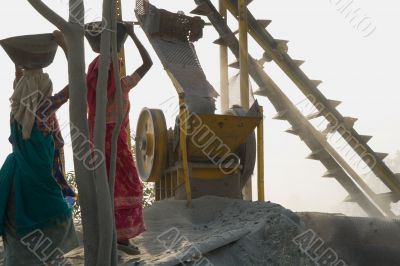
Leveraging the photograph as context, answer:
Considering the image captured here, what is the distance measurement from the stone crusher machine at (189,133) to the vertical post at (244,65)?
55 centimetres

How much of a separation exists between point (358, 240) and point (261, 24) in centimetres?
346

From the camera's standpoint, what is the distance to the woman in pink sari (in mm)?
4863

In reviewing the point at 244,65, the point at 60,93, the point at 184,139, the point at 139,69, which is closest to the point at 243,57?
the point at 244,65

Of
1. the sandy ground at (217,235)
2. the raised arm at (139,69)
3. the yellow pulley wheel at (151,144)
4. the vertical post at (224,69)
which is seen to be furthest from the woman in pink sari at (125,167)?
the vertical post at (224,69)

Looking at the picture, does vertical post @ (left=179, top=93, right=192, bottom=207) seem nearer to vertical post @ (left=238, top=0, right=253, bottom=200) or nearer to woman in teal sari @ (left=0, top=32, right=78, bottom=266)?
vertical post @ (left=238, top=0, right=253, bottom=200)

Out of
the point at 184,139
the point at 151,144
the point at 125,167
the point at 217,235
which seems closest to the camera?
the point at 125,167

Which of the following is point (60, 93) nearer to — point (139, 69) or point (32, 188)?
point (32, 188)

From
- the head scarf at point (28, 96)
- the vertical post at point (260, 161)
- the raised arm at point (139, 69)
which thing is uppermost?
the raised arm at point (139, 69)

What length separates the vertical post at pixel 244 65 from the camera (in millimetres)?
7379

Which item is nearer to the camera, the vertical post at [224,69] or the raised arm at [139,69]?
the raised arm at [139,69]

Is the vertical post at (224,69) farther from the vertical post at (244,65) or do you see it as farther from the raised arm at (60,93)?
the raised arm at (60,93)

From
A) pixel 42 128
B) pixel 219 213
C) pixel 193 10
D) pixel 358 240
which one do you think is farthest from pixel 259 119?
pixel 42 128

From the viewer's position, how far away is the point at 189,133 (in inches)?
250

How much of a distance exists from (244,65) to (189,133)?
151cm
